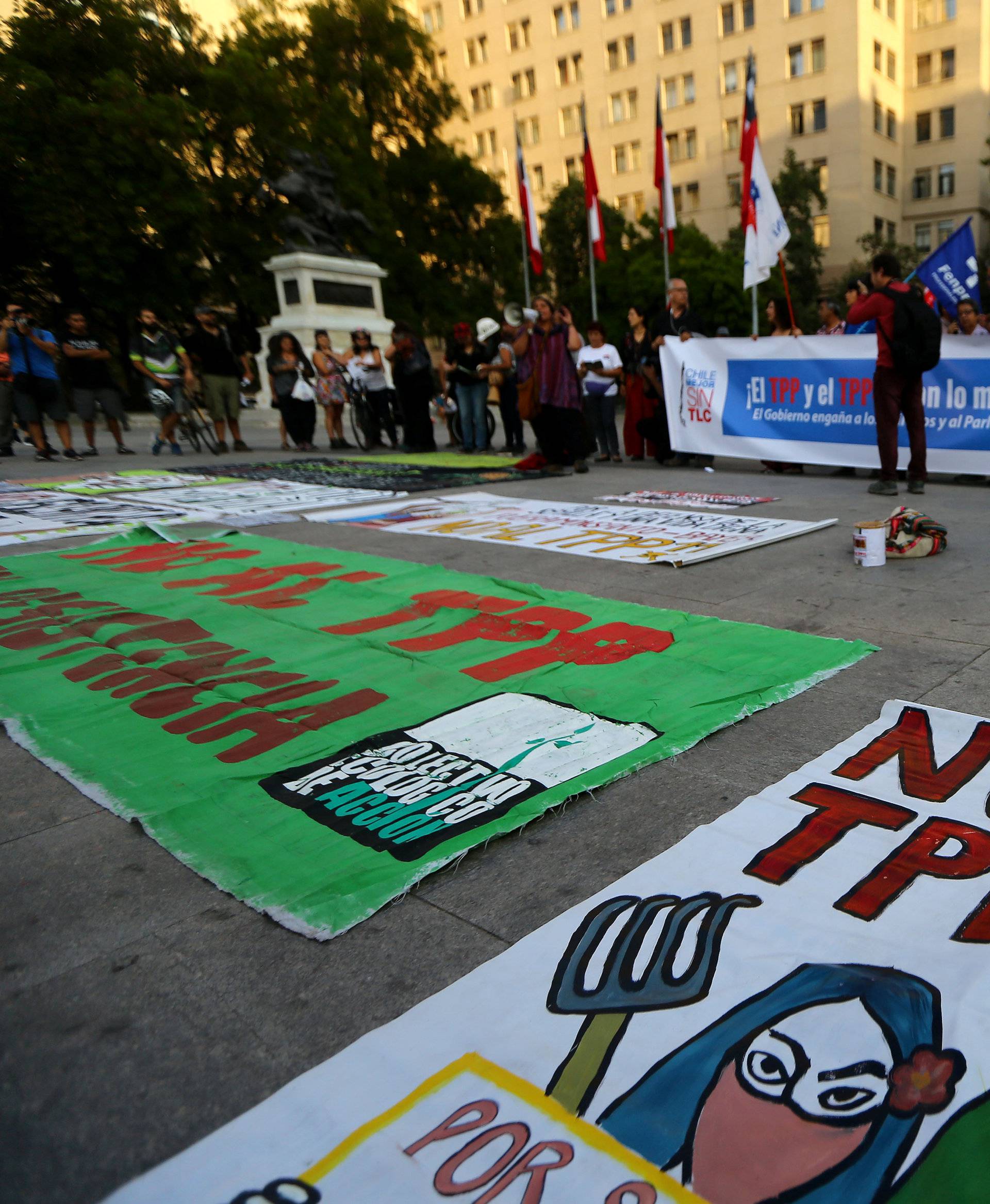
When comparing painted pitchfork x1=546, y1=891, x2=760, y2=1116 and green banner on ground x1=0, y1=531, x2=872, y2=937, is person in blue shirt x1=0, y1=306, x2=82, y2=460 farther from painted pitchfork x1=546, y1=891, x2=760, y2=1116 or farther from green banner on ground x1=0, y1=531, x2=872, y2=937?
painted pitchfork x1=546, y1=891, x2=760, y2=1116

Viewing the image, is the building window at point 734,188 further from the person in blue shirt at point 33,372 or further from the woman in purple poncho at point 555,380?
the person in blue shirt at point 33,372

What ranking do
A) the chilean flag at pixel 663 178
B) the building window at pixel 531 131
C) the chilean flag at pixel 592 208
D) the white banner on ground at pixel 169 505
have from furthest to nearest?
the building window at pixel 531 131 → the chilean flag at pixel 592 208 → the chilean flag at pixel 663 178 → the white banner on ground at pixel 169 505

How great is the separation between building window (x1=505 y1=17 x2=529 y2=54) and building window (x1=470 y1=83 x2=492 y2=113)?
274 cm

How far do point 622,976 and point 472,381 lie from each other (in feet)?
37.5

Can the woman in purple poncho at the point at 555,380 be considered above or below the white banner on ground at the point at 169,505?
above

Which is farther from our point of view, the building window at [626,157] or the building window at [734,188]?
the building window at [626,157]

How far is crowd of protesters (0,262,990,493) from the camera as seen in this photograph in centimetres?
849

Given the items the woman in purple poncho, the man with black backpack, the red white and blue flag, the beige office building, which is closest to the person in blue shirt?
the woman in purple poncho

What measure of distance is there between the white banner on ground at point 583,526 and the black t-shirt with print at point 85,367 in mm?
5891

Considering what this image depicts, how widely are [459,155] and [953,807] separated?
36525 mm

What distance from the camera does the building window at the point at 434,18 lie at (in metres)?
59.7

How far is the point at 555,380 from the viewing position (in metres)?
9.62

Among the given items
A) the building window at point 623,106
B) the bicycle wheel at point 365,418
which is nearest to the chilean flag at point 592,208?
the bicycle wheel at point 365,418

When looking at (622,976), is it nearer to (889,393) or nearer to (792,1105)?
(792,1105)
